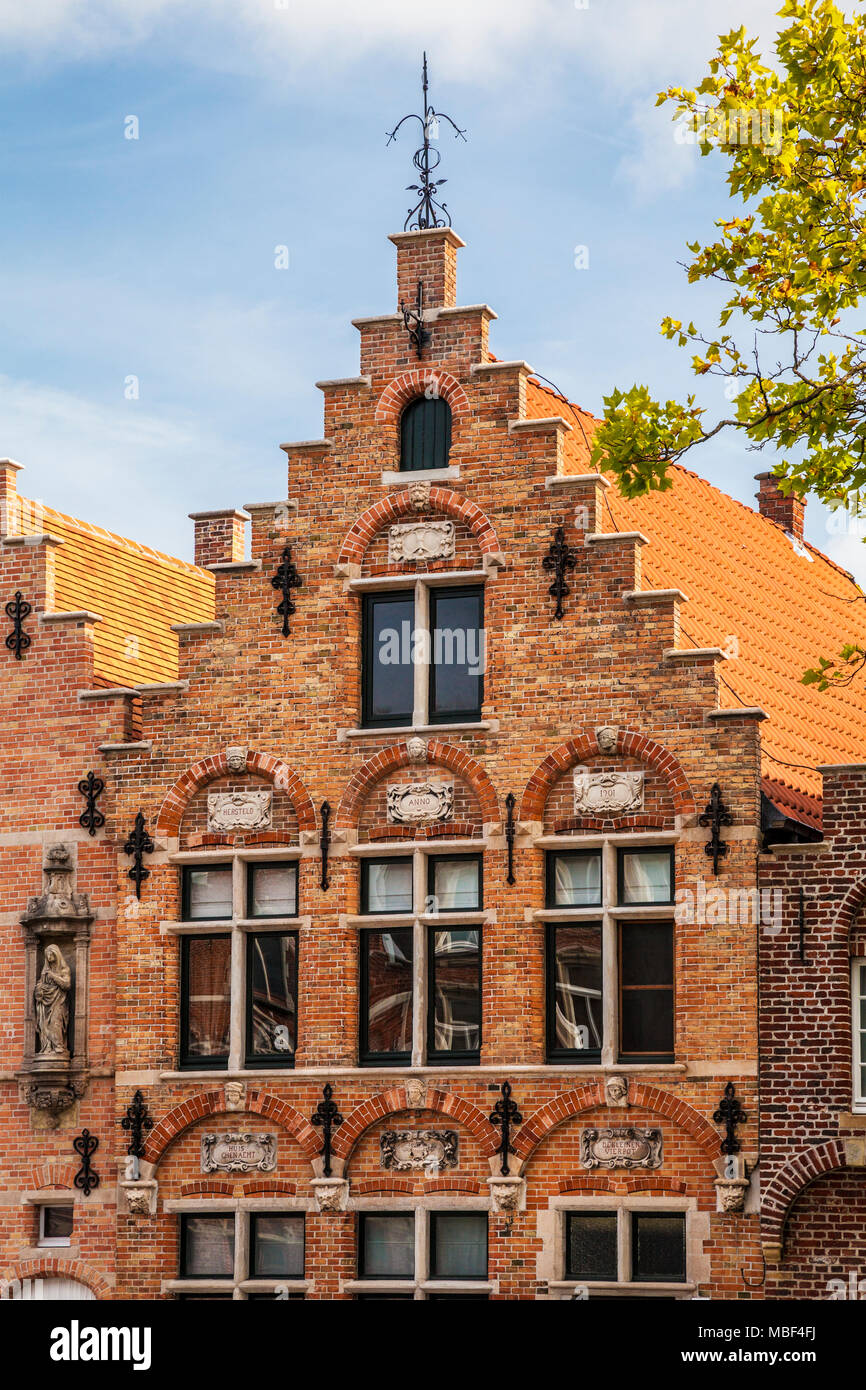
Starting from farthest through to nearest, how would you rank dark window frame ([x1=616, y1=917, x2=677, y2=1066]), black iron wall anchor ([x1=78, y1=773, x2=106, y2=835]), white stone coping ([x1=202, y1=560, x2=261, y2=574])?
black iron wall anchor ([x1=78, y1=773, x2=106, y2=835]) < white stone coping ([x1=202, y1=560, x2=261, y2=574]) < dark window frame ([x1=616, y1=917, x2=677, y2=1066])

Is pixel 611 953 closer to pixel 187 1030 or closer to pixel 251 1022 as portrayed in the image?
pixel 251 1022

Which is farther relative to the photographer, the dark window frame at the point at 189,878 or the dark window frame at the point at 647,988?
the dark window frame at the point at 189,878

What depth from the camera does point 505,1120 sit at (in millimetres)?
20312

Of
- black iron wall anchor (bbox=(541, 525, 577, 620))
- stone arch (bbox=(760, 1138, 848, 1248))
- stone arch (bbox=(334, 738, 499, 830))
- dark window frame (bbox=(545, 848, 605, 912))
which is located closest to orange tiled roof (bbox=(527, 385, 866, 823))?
black iron wall anchor (bbox=(541, 525, 577, 620))

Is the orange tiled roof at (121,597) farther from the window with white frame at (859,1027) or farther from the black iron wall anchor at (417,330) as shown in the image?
the window with white frame at (859,1027)

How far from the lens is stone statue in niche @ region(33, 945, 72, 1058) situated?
21859 millimetres

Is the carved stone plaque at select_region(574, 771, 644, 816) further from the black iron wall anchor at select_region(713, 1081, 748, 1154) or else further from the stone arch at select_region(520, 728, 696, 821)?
the black iron wall anchor at select_region(713, 1081, 748, 1154)

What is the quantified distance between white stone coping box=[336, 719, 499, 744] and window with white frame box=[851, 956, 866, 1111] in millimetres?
3870

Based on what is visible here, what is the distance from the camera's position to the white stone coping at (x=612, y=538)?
68.0ft

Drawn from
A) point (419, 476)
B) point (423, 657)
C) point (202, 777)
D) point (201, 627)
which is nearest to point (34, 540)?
point (201, 627)

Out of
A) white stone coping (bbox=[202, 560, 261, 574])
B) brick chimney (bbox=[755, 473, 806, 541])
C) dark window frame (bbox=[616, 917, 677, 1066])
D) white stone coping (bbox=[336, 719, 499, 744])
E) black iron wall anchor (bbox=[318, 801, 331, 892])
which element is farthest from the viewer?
brick chimney (bbox=[755, 473, 806, 541])

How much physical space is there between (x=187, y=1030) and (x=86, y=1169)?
1592 millimetres

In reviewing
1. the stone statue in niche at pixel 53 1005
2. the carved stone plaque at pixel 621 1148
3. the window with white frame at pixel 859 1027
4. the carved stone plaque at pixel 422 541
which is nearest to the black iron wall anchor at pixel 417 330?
the carved stone plaque at pixel 422 541
